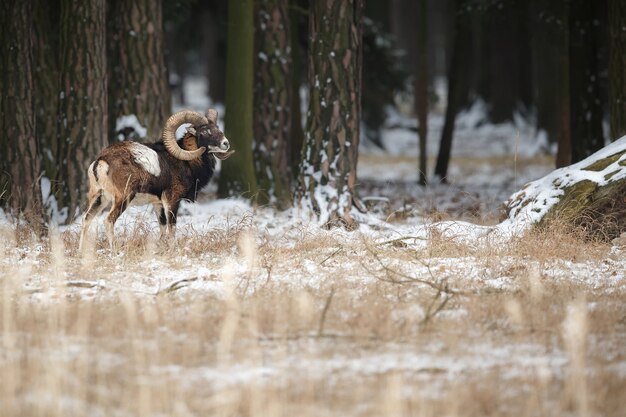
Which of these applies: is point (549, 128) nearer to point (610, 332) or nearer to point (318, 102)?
point (318, 102)

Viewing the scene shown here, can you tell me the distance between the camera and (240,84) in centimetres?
1493

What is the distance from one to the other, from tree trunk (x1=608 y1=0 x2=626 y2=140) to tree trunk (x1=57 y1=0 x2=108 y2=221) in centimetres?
786

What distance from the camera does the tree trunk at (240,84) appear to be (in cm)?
1491

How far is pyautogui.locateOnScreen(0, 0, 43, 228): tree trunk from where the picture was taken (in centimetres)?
1314

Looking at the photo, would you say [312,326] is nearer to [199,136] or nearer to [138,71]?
[199,136]

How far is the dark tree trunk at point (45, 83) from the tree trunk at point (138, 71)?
5.23 ft

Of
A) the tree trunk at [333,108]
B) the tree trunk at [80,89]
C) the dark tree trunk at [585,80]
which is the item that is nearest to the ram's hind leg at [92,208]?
the tree trunk at [80,89]

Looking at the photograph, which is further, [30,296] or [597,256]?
[597,256]

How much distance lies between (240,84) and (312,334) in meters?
8.87

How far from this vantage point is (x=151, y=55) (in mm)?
14266

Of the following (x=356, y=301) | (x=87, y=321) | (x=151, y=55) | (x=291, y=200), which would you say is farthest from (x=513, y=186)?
(x=87, y=321)

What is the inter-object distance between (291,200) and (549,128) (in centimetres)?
1718

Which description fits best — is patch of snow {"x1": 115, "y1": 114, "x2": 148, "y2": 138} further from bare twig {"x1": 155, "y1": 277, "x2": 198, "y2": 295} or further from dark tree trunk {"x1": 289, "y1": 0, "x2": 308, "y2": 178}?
bare twig {"x1": 155, "y1": 277, "x2": 198, "y2": 295}

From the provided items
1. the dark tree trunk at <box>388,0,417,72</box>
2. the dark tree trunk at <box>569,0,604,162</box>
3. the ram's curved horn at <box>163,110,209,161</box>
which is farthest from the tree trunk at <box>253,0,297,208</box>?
the dark tree trunk at <box>388,0,417,72</box>
